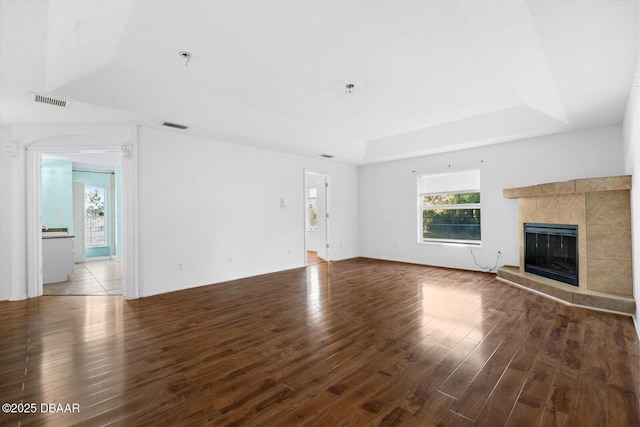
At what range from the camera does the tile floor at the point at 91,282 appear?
4.72m

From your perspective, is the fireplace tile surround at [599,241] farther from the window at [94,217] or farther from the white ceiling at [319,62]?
the window at [94,217]

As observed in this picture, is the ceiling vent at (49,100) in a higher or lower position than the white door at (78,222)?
higher

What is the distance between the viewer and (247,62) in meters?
3.10

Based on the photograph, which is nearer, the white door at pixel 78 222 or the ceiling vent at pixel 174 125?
the ceiling vent at pixel 174 125

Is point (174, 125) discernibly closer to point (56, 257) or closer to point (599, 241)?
point (56, 257)

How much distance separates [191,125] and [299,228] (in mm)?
3146

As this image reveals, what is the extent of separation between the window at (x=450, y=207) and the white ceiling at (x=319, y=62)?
4.35 feet

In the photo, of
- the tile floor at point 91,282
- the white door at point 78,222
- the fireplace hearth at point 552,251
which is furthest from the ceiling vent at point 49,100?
the fireplace hearth at point 552,251

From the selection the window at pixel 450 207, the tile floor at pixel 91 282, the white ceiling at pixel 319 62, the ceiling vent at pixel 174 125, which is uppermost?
the white ceiling at pixel 319 62

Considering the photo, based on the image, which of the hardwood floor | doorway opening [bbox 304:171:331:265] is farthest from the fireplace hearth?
doorway opening [bbox 304:171:331:265]

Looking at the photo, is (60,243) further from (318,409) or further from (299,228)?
(318,409)

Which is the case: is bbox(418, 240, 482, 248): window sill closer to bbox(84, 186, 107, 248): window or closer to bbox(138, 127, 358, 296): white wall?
bbox(138, 127, 358, 296): white wall

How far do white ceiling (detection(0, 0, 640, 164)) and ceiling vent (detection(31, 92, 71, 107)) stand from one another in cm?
9

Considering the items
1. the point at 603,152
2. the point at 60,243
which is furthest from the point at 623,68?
the point at 60,243
